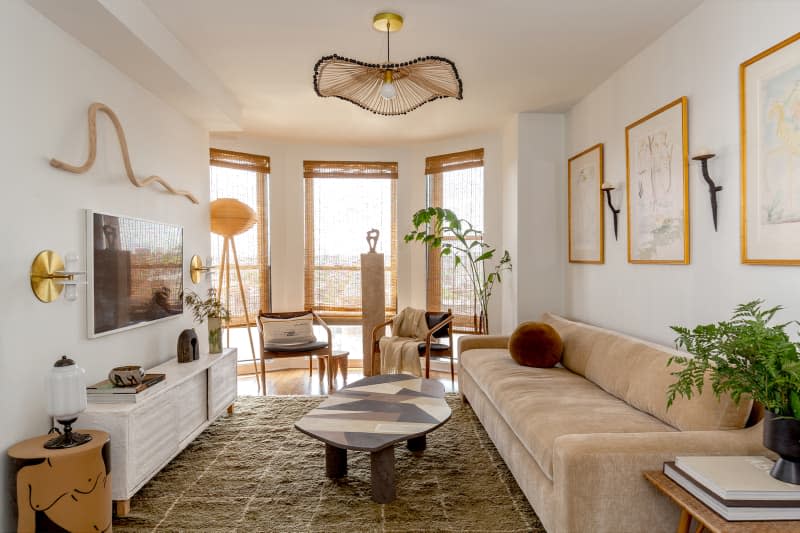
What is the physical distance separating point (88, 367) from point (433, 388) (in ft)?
6.97

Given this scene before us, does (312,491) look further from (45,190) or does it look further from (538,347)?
(45,190)

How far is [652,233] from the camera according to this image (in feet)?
11.0

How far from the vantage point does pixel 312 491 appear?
2.84 meters

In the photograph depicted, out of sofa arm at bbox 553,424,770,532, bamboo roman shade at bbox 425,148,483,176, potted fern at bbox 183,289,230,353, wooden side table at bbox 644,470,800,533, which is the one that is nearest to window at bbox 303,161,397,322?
bamboo roman shade at bbox 425,148,483,176

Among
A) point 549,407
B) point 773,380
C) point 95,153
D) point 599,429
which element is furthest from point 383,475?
point 95,153

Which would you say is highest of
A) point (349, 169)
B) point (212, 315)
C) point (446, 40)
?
point (446, 40)

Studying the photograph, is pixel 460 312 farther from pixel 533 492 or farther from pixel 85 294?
pixel 85 294

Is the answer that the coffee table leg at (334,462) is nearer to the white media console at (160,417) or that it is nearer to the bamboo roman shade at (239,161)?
the white media console at (160,417)

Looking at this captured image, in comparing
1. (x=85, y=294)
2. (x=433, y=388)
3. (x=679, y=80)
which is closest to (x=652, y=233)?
(x=679, y=80)

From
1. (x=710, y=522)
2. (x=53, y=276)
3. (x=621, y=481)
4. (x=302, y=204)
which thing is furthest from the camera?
(x=302, y=204)

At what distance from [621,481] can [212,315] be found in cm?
310

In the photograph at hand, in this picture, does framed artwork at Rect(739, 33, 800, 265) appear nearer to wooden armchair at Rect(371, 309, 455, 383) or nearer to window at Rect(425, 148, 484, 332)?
wooden armchair at Rect(371, 309, 455, 383)

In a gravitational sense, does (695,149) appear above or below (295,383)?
above

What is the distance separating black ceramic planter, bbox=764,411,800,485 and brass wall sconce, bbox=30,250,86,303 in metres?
3.00
